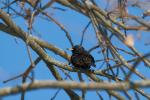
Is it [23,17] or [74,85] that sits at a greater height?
[23,17]

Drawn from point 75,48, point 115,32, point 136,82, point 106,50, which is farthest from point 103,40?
point 136,82

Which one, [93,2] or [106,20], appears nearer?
[106,20]

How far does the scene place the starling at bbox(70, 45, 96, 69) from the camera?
358 centimetres

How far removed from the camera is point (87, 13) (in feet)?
10.1

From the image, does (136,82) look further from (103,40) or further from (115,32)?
(103,40)

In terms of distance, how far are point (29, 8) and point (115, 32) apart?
923 mm

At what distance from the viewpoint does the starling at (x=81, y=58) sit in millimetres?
3582

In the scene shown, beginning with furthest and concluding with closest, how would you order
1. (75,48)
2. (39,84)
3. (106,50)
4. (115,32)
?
(75,48) < (106,50) < (115,32) < (39,84)

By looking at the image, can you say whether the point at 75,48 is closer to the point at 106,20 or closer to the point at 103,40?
the point at 103,40

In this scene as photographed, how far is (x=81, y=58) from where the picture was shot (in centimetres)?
367

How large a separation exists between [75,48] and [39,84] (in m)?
2.01

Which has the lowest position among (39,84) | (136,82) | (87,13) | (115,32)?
(39,84)

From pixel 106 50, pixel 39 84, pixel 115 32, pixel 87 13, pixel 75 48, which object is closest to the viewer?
pixel 39 84

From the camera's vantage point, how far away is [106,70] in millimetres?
3381
